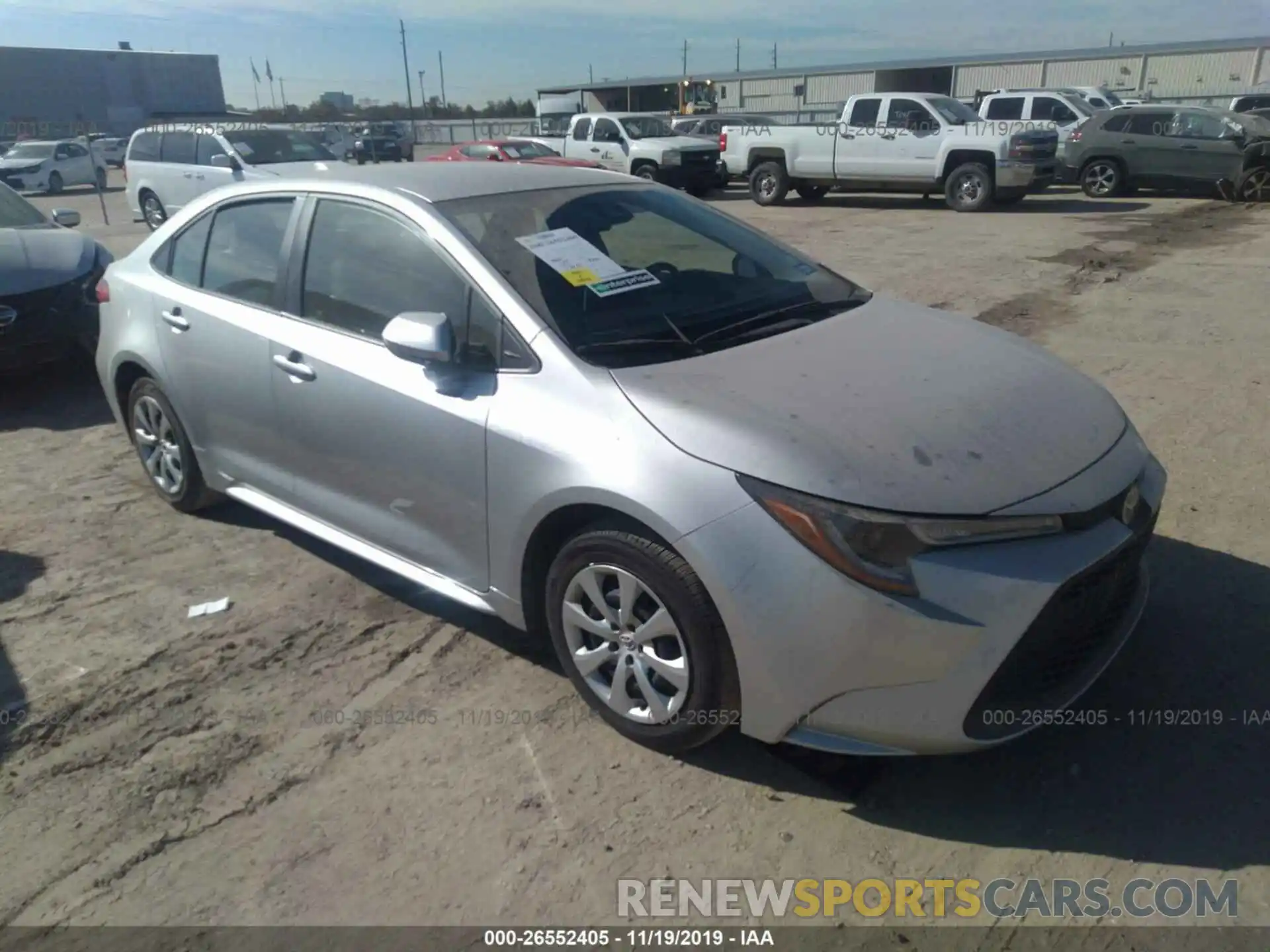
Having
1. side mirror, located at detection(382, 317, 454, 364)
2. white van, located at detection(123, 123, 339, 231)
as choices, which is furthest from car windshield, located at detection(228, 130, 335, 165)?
side mirror, located at detection(382, 317, 454, 364)

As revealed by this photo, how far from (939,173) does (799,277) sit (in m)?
15.2

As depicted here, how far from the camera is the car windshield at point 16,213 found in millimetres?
7691

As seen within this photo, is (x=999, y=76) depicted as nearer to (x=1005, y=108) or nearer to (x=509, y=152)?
(x=1005, y=108)

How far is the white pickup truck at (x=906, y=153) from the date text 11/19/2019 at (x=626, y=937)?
16.8 m

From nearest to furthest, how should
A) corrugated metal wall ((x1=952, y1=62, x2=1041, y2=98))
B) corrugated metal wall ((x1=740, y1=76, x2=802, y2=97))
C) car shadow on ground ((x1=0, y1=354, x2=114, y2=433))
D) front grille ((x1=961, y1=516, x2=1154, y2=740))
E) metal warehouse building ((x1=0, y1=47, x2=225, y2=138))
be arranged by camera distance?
1. front grille ((x1=961, y1=516, x2=1154, y2=740))
2. car shadow on ground ((x1=0, y1=354, x2=114, y2=433))
3. corrugated metal wall ((x1=952, y1=62, x2=1041, y2=98))
4. corrugated metal wall ((x1=740, y1=76, x2=802, y2=97))
5. metal warehouse building ((x1=0, y1=47, x2=225, y2=138))

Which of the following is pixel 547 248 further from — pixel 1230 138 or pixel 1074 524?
pixel 1230 138

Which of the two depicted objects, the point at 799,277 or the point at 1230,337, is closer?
the point at 799,277

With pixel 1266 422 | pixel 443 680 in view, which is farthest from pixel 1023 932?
pixel 1266 422

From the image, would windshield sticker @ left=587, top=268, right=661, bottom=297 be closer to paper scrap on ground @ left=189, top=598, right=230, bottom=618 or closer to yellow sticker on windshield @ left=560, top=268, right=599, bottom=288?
yellow sticker on windshield @ left=560, top=268, right=599, bottom=288

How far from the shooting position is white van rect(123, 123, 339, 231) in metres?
15.1

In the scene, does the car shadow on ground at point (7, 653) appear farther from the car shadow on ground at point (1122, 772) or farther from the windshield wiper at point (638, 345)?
the windshield wiper at point (638, 345)

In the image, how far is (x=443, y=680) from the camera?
11.4 ft

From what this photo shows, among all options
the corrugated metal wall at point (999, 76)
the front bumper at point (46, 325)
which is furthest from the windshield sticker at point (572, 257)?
the corrugated metal wall at point (999, 76)

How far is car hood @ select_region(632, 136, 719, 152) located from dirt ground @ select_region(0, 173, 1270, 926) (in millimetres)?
17620
